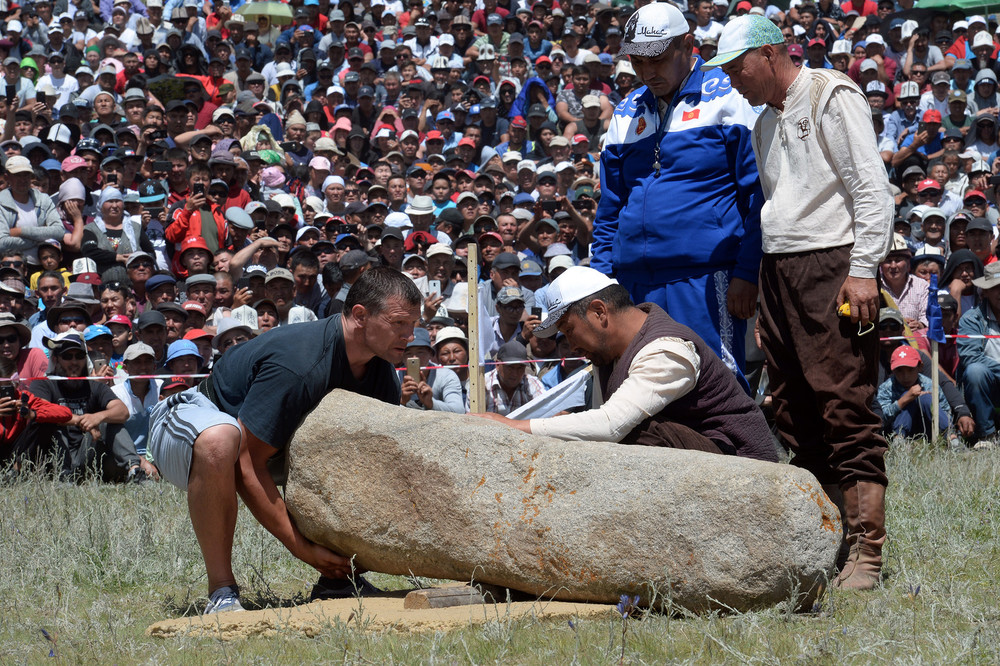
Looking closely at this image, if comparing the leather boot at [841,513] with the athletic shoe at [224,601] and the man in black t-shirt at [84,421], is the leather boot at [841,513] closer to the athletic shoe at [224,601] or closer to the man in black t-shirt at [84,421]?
the athletic shoe at [224,601]

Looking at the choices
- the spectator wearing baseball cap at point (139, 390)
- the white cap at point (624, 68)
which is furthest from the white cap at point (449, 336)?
the white cap at point (624, 68)

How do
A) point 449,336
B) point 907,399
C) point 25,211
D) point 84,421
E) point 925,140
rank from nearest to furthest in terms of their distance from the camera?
point 84,421 < point 907,399 < point 449,336 < point 25,211 < point 925,140

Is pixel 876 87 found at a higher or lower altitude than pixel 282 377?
lower

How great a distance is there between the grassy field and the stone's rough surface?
18 cm

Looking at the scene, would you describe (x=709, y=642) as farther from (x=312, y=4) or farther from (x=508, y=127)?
(x=312, y=4)

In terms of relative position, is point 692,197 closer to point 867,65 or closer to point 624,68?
point 624,68

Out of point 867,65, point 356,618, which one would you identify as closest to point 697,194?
point 356,618

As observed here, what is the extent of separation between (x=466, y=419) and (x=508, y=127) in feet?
32.6

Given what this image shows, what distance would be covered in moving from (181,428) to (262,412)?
1.03 feet

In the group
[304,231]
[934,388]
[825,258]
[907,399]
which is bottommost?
[907,399]

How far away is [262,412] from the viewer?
4.48 metres

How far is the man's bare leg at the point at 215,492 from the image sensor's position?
14.2 feet

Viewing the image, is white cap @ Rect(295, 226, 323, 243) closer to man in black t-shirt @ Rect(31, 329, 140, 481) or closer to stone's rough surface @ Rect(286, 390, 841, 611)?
man in black t-shirt @ Rect(31, 329, 140, 481)

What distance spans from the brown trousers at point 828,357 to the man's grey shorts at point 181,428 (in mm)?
2191
